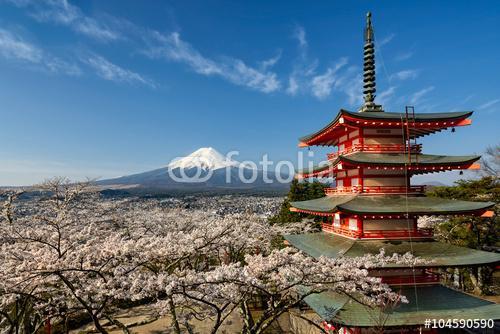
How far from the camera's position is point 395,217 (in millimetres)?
11469

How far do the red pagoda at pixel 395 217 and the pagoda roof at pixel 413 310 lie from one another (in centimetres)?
3

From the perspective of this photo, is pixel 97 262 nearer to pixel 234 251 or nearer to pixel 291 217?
pixel 234 251

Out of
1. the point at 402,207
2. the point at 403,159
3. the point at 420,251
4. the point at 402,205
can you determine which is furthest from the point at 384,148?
the point at 420,251

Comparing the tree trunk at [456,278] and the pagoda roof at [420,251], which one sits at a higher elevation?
the pagoda roof at [420,251]

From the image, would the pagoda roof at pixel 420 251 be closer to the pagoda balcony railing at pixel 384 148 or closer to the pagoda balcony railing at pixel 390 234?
the pagoda balcony railing at pixel 390 234

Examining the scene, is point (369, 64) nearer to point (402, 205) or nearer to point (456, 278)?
point (402, 205)

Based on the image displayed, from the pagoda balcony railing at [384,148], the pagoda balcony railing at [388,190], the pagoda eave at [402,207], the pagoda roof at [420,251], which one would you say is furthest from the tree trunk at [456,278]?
the pagoda balcony railing at [384,148]

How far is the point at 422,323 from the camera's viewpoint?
30.6ft

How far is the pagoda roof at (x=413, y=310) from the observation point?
9430 millimetres

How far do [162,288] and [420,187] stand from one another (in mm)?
10598

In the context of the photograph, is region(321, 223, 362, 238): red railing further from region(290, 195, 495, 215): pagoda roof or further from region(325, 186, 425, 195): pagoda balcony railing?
region(325, 186, 425, 195): pagoda balcony railing

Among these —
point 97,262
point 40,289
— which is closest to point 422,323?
point 97,262

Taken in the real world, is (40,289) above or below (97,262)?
below

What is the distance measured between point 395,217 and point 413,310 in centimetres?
312
